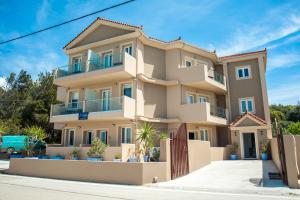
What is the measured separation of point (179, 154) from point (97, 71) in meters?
10.4

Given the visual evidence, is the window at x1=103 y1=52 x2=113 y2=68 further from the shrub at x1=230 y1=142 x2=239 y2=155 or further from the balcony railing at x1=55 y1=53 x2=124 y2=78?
the shrub at x1=230 y1=142 x2=239 y2=155

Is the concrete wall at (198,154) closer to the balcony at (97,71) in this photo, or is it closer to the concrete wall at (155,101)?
the concrete wall at (155,101)

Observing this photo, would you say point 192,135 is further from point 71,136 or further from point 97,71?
point 71,136

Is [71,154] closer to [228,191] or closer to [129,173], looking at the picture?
[129,173]

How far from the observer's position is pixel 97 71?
20.6 m

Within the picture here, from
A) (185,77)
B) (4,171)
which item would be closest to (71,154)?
(4,171)

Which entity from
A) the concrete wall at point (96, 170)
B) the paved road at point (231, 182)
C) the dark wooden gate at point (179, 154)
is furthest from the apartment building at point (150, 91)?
the paved road at point (231, 182)

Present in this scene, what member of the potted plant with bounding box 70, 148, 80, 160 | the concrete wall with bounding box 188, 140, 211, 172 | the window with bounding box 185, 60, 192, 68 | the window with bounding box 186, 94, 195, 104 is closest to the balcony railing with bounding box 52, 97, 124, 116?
the potted plant with bounding box 70, 148, 80, 160

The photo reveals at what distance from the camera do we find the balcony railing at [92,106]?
19.4 metres

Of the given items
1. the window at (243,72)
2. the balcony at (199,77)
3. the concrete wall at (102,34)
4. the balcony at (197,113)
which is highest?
the concrete wall at (102,34)

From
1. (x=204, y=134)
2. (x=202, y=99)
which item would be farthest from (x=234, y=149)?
(x=202, y=99)

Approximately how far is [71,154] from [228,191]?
12.8 metres

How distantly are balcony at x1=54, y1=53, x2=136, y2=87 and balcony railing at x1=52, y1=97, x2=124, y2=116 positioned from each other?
2.08 metres

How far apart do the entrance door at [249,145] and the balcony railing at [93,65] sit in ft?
46.9
